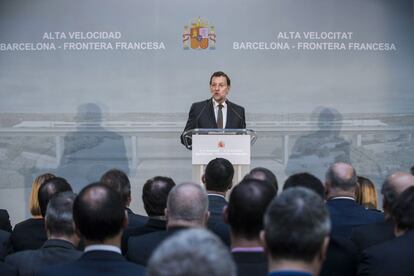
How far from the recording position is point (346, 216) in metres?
3.89

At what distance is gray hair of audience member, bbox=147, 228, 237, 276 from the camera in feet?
4.48

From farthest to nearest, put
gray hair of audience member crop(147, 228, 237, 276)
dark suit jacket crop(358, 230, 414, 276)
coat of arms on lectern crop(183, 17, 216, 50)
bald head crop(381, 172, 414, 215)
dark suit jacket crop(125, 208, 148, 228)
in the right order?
coat of arms on lectern crop(183, 17, 216, 50)
dark suit jacket crop(125, 208, 148, 228)
bald head crop(381, 172, 414, 215)
dark suit jacket crop(358, 230, 414, 276)
gray hair of audience member crop(147, 228, 237, 276)

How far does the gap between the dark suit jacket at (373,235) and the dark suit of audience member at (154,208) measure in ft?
3.49

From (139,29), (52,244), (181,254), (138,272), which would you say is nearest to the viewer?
(181,254)

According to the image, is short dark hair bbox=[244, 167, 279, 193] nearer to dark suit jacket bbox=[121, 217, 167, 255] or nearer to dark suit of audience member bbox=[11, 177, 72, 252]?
dark suit jacket bbox=[121, 217, 167, 255]

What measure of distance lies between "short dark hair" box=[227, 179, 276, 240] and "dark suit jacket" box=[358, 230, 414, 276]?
53 cm

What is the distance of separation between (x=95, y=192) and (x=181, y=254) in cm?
138

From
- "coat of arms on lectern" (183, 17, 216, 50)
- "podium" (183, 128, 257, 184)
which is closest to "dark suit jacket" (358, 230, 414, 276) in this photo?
"podium" (183, 128, 257, 184)

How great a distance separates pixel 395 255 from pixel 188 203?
0.91 meters

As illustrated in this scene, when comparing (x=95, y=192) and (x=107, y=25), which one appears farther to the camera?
(x=107, y=25)

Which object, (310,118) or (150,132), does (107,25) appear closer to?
(150,132)

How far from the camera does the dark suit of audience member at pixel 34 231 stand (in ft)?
12.8

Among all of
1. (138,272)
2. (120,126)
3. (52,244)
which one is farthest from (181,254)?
(120,126)

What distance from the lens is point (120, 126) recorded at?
815 cm
